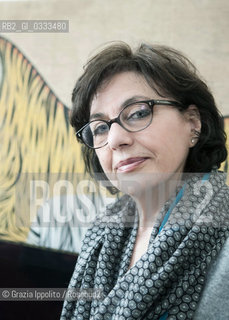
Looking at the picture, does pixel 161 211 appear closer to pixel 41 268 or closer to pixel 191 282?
pixel 191 282

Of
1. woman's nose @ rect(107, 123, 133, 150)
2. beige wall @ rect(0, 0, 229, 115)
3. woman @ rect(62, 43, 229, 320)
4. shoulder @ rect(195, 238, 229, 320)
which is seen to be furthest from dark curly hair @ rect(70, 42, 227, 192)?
beige wall @ rect(0, 0, 229, 115)

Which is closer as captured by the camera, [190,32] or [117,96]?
[117,96]

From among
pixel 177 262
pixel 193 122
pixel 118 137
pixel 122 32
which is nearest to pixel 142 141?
pixel 118 137

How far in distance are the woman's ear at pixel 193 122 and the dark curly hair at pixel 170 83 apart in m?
0.02

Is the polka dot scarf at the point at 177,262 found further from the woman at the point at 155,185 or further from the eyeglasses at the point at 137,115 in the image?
the eyeglasses at the point at 137,115

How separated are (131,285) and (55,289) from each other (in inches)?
39.5

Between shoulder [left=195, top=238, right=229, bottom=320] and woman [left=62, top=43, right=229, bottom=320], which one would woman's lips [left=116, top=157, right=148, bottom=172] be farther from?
shoulder [left=195, top=238, right=229, bottom=320]

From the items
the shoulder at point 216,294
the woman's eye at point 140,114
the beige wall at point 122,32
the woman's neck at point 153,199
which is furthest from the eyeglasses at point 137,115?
the beige wall at point 122,32

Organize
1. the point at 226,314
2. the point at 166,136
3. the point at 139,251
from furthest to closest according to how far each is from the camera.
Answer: the point at 139,251 < the point at 166,136 < the point at 226,314

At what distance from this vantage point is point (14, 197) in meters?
1.73

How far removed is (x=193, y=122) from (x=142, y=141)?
187 mm

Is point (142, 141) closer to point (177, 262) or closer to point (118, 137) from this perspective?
point (118, 137)

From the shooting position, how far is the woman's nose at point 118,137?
828 mm

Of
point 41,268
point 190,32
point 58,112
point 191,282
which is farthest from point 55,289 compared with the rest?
point 190,32
